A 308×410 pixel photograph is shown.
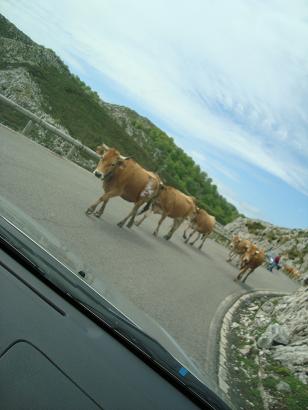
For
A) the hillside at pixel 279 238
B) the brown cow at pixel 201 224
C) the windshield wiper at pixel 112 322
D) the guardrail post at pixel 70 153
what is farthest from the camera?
the hillside at pixel 279 238

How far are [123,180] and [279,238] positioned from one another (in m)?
61.5

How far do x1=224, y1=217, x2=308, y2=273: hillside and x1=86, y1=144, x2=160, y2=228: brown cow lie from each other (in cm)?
4656

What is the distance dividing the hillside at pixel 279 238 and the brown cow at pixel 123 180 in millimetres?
46563

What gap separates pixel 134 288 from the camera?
368 inches

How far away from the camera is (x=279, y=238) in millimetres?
73625

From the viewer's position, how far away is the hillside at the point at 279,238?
215 feet

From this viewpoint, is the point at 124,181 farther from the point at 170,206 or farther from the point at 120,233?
the point at 170,206

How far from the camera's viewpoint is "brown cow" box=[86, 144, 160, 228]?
14438mm

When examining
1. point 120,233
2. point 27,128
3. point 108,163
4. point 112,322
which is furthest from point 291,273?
point 112,322

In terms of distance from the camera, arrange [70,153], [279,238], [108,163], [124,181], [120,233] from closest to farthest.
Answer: [120,233] < [108,163] < [124,181] < [70,153] < [279,238]

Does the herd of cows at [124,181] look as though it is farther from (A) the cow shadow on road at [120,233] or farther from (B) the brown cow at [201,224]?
(B) the brown cow at [201,224]

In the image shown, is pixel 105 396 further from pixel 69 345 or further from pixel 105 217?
pixel 105 217

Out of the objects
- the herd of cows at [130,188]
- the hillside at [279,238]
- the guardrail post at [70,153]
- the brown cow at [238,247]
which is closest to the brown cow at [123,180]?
the herd of cows at [130,188]

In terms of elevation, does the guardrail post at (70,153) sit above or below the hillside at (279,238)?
below
